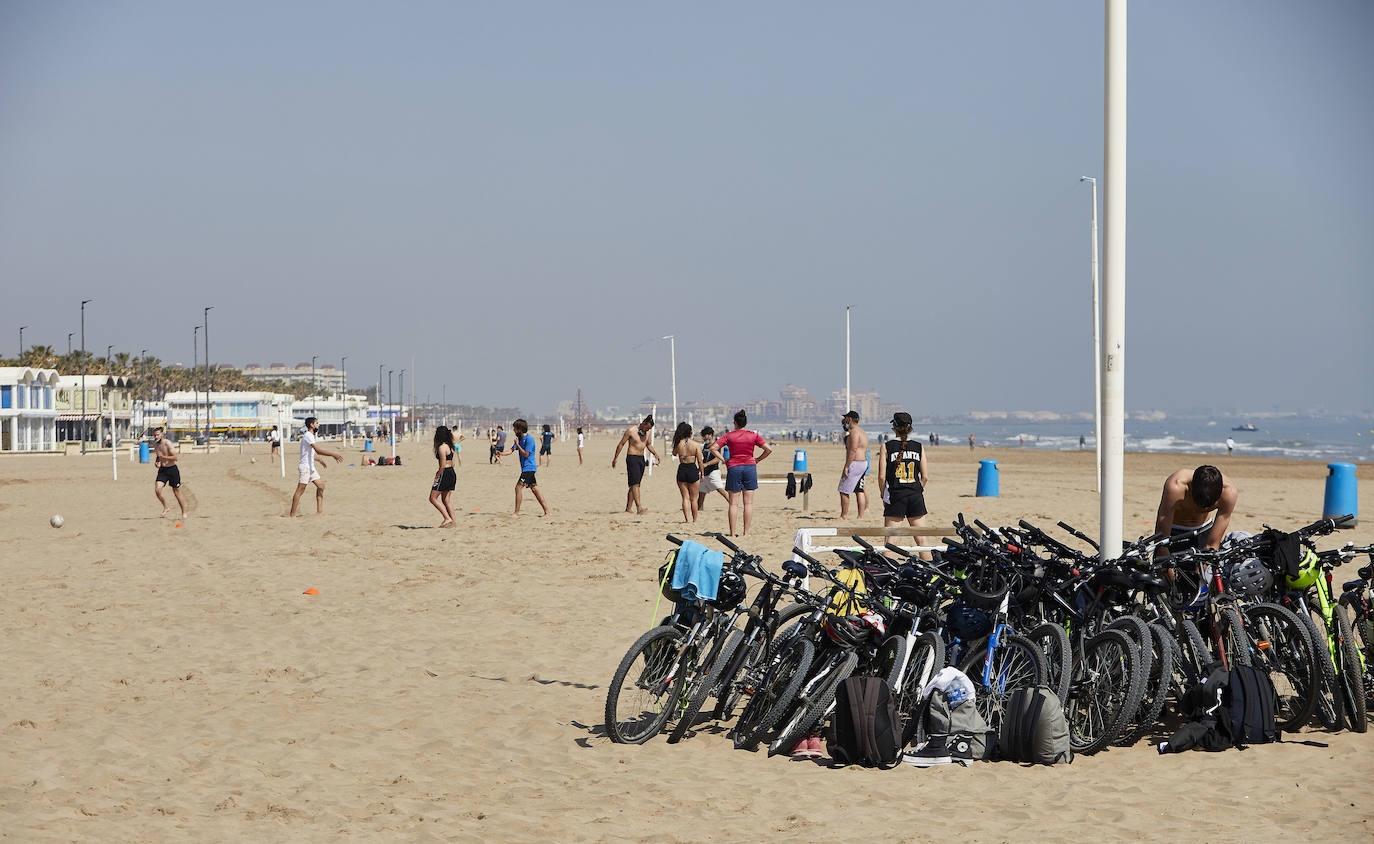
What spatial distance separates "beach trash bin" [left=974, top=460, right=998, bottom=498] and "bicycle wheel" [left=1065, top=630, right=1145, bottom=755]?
2092 centimetres

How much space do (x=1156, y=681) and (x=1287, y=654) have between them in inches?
29.7

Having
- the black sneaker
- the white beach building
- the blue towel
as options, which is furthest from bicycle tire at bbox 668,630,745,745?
the white beach building

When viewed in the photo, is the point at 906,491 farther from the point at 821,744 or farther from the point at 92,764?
the point at 92,764

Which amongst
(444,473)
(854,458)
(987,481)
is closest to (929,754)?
(854,458)

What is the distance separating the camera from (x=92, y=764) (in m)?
6.13

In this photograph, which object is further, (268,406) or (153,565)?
(268,406)

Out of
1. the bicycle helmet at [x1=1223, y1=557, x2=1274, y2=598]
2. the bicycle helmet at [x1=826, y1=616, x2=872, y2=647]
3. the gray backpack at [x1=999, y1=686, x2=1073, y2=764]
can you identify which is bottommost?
the gray backpack at [x1=999, y1=686, x2=1073, y2=764]

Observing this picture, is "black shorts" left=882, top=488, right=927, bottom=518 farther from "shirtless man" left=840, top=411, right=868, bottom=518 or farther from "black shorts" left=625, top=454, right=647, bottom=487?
"black shorts" left=625, top=454, right=647, bottom=487

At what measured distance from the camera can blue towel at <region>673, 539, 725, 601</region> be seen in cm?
660

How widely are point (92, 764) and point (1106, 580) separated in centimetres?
545

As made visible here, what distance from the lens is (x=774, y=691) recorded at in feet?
21.9

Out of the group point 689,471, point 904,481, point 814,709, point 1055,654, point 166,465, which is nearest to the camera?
point 814,709

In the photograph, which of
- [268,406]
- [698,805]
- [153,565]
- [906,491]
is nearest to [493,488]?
[153,565]

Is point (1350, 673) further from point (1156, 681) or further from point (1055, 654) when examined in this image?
point (1055, 654)
